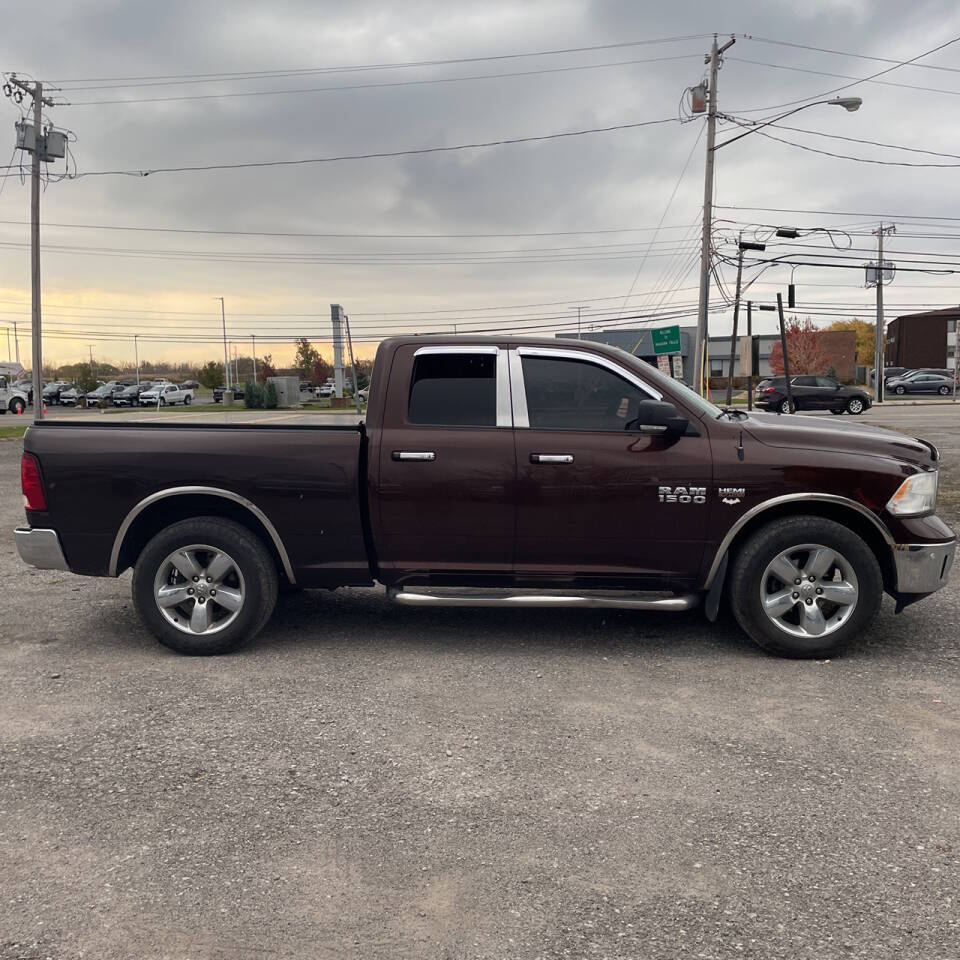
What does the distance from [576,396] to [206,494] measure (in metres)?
2.35

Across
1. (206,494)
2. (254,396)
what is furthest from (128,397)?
(206,494)

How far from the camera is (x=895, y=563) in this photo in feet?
17.9

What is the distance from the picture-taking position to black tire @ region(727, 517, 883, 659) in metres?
5.33

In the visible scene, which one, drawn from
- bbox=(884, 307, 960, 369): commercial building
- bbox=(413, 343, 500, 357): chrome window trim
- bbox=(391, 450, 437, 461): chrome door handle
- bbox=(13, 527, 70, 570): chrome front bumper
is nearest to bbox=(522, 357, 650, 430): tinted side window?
bbox=(413, 343, 500, 357): chrome window trim

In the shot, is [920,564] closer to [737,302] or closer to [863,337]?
[737,302]

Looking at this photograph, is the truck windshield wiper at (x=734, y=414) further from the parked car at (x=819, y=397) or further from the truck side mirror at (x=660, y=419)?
the parked car at (x=819, y=397)

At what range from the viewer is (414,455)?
5.48 meters

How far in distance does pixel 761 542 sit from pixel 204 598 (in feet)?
11.1

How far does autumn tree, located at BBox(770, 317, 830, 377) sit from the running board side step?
91262 mm

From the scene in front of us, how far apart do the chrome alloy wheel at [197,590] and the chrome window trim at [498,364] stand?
149cm

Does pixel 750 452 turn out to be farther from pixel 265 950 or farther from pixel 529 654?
pixel 265 950

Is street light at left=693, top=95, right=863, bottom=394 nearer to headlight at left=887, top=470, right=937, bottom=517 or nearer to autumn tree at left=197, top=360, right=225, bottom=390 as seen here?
headlight at left=887, top=470, right=937, bottom=517

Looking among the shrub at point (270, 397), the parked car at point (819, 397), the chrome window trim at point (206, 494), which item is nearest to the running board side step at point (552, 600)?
the chrome window trim at point (206, 494)

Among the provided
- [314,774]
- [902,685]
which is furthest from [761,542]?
[314,774]
